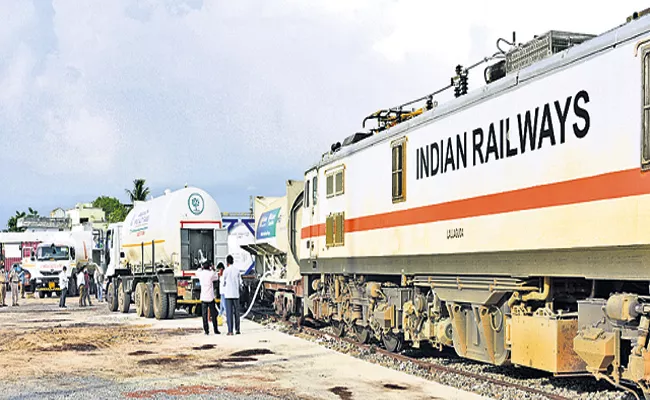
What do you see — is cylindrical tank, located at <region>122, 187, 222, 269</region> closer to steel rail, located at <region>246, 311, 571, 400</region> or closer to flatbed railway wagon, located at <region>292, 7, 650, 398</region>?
steel rail, located at <region>246, 311, 571, 400</region>

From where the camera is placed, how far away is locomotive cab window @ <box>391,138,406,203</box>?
13.5 m

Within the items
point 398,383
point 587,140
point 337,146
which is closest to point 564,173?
point 587,140

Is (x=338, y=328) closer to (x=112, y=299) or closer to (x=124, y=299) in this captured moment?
(x=124, y=299)

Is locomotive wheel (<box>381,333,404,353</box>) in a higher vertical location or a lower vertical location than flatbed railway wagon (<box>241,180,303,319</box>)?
lower

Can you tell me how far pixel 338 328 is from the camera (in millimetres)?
17984

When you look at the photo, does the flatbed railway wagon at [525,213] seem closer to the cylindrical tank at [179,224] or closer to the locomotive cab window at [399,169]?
the locomotive cab window at [399,169]

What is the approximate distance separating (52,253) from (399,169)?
32.6 m

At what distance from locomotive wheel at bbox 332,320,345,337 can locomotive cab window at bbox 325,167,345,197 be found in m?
2.86

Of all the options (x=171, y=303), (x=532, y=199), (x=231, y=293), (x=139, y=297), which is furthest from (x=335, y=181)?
(x=139, y=297)

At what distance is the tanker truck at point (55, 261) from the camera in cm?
4156

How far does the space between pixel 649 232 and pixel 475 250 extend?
3601 mm

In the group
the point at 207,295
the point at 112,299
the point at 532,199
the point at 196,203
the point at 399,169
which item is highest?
the point at 399,169

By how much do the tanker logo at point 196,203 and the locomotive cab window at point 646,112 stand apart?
18.8m

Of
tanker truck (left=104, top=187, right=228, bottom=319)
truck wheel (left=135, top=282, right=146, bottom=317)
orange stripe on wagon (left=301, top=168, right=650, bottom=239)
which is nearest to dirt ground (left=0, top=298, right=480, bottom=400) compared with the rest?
orange stripe on wagon (left=301, top=168, right=650, bottom=239)
